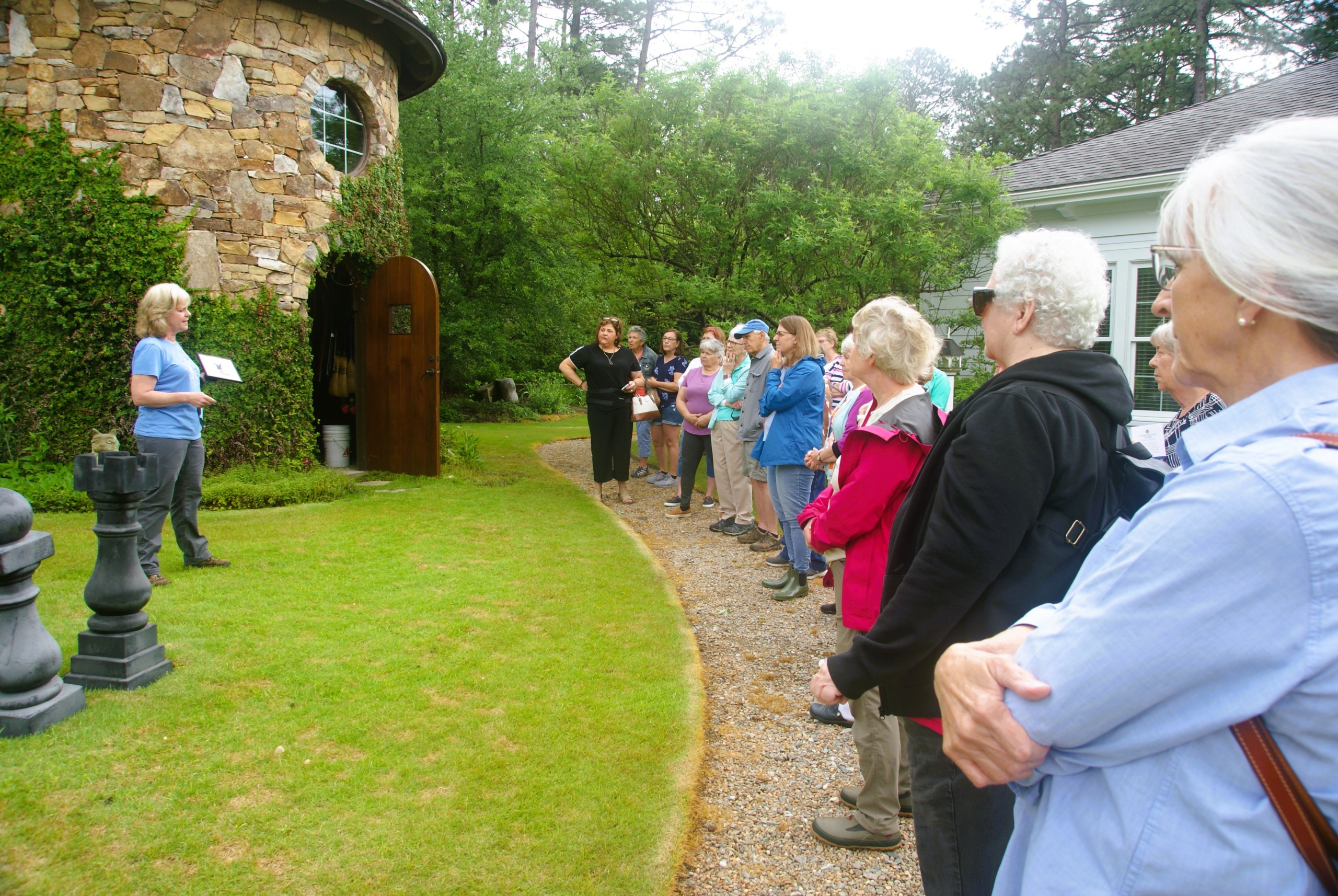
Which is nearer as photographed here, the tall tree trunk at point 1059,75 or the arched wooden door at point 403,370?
the arched wooden door at point 403,370

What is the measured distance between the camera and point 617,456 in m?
9.62

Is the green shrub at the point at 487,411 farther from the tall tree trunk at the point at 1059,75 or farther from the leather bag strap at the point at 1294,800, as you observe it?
the leather bag strap at the point at 1294,800

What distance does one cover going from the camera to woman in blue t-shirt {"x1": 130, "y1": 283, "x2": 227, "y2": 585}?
5.08 metres

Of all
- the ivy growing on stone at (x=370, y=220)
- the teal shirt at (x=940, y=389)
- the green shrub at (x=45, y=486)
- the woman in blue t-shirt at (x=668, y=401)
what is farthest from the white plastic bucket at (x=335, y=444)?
the teal shirt at (x=940, y=389)

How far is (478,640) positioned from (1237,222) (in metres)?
4.43

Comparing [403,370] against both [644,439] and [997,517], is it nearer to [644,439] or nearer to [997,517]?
[644,439]

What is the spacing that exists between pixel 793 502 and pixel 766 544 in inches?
56.4

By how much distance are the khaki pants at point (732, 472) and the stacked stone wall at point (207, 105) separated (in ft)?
17.7

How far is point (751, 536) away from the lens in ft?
25.8

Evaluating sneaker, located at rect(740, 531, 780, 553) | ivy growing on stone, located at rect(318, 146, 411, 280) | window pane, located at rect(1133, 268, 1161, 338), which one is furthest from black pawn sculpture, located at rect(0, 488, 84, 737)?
window pane, located at rect(1133, 268, 1161, 338)

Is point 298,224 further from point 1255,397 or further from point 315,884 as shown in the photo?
point 1255,397

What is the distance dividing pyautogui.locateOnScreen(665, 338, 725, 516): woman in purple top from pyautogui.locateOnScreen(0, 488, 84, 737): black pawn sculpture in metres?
6.24

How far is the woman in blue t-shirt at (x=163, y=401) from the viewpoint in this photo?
508 centimetres

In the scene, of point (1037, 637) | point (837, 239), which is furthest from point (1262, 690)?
point (837, 239)
